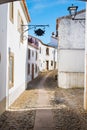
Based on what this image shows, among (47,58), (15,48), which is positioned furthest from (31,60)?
(47,58)

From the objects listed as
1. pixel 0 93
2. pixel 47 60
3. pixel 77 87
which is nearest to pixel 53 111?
pixel 0 93

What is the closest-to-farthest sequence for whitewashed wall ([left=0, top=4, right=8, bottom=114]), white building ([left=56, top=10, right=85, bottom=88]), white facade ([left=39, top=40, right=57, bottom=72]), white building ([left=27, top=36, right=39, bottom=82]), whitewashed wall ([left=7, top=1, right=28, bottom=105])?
whitewashed wall ([left=0, top=4, right=8, bottom=114])
whitewashed wall ([left=7, top=1, right=28, bottom=105])
white building ([left=56, top=10, right=85, bottom=88])
white building ([left=27, top=36, right=39, bottom=82])
white facade ([left=39, top=40, right=57, bottom=72])

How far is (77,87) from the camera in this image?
2323cm

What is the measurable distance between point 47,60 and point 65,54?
102 feet

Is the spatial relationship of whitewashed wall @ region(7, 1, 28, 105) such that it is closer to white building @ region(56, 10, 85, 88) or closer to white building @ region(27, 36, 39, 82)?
white building @ region(56, 10, 85, 88)

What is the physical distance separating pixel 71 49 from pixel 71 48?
0.08 m

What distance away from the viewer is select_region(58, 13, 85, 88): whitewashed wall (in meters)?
23.5

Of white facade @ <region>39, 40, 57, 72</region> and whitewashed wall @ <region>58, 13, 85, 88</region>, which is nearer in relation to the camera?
whitewashed wall @ <region>58, 13, 85, 88</region>

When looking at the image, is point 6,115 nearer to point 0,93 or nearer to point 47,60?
point 0,93

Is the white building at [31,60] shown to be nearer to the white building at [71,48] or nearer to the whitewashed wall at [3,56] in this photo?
the white building at [71,48]

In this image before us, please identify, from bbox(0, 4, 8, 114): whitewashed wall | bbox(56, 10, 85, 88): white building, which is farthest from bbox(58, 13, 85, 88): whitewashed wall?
bbox(0, 4, 8, 114): whitewashed wall

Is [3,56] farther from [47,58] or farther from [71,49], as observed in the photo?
[47,58]

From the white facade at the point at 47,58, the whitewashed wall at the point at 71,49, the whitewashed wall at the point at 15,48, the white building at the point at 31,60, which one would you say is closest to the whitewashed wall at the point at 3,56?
the whitewashed wall at the point at 15,48

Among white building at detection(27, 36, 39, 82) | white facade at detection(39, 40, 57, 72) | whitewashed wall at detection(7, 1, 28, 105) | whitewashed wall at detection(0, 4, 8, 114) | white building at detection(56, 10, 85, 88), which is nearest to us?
whitewashed wall at detection(0, 4, 8, 114)
